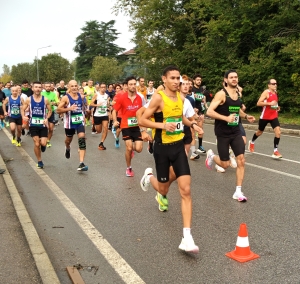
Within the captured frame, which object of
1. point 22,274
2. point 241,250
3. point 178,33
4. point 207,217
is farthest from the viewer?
point 178,33

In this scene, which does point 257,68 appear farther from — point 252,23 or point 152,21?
point 152,21

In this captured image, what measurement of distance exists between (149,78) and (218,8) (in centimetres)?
885

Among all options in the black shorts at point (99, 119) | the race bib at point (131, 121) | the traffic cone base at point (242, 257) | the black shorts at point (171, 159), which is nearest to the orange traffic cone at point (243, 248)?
the traffic cone base at point (242, 257)

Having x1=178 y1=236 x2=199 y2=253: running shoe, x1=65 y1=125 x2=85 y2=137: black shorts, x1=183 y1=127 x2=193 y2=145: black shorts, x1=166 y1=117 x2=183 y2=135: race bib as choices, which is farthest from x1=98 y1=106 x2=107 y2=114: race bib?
x1=178 y1=236 x2=199 y2=253: running shoe

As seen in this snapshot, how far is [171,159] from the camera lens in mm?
4785

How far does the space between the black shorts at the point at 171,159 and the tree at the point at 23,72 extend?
84716 millimetres

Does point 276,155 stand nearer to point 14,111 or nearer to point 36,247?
point 36,247

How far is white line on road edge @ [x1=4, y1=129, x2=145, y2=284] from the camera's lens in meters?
3.92

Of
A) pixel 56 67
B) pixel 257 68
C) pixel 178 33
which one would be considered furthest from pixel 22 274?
pixel 56 67

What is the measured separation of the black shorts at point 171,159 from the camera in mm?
4699

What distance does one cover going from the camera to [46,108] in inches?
371

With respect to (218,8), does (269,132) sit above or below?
below

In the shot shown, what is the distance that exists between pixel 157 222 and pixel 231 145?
195cm

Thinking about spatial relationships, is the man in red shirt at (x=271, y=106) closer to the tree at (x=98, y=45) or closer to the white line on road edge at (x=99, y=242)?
the white line on road edge at (x=99, y=242)
